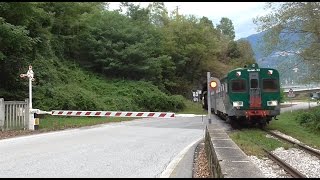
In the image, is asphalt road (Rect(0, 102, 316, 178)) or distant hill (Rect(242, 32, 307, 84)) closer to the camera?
asphalt road (Rect(0, 102, 316, 178))

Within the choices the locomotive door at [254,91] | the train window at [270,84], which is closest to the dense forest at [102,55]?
the locomotive door at [254,91]

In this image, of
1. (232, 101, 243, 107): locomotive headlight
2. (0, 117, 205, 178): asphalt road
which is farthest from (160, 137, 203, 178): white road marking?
(232, 101, 243, 107): locomotive headlight

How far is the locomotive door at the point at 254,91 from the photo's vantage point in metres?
24.6

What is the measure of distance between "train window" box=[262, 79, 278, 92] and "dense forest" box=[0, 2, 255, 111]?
11164 millimetres

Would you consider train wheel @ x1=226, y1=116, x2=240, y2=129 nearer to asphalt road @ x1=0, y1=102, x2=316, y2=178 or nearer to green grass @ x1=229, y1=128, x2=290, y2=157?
green grass @ x1=229, y1=128, x2=290, y2=157

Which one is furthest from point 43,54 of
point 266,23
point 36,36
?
point 266,23

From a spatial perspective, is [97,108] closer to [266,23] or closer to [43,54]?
[43,54]

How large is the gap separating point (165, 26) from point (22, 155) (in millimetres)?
51398

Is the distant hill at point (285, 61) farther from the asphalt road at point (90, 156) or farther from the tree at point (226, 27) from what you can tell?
the tree at point (226, 27)

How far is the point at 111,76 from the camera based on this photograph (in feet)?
156

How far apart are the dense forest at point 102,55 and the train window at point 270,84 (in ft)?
36.6

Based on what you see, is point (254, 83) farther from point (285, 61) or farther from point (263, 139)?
point (285, 61)

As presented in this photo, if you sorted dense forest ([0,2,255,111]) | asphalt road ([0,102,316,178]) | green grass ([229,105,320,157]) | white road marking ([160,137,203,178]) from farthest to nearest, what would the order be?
dense forest ([0,2,255,111]) → green grass ([229,105,320,157]) → asphalt road ([0,102,316,178]) → white road marking ([160,137,203,178])

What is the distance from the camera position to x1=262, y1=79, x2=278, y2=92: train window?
981 inches
